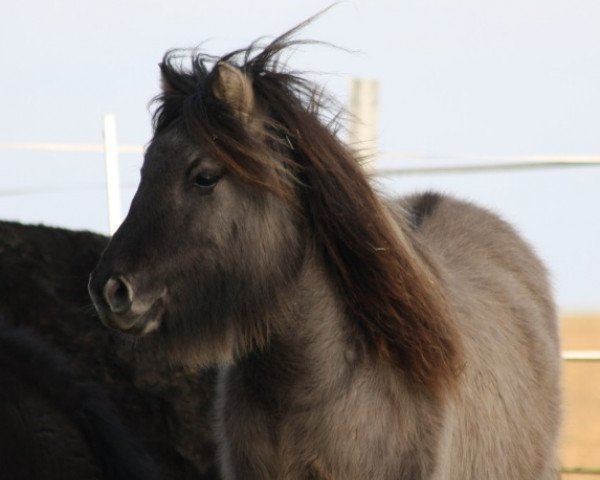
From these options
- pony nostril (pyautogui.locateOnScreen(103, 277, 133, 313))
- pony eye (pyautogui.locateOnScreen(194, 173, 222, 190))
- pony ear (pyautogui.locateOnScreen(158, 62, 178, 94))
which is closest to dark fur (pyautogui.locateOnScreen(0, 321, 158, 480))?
pony nostril (pyautogui.locateOnScreen(103, 277, 133, 313))

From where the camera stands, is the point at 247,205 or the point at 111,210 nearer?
the point at 247,205

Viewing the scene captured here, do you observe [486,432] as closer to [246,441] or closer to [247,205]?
[246,441]

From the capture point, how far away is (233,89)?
3.86m

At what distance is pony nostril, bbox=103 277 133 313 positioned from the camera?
3.58 metres

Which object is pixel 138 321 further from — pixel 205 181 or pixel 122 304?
pixel 205 181

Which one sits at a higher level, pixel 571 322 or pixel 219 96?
pixel 219 96

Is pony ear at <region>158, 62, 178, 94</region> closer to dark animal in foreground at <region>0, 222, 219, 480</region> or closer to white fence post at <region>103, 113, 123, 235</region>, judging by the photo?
dark animal in foreground at <region>0, 222, 219, 480</region>

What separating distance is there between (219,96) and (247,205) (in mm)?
352

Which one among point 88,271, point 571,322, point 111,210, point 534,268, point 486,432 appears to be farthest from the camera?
point 571,322

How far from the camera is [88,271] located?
495 cm

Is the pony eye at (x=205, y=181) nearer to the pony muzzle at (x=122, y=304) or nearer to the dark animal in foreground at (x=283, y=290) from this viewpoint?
the dark animal in foreground at (x=283, y=290)

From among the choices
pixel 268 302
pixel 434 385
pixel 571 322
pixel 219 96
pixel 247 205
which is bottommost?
pixel 571 322

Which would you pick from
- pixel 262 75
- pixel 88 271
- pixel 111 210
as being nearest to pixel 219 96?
pixel 262 75

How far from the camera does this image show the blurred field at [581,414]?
253 inches
